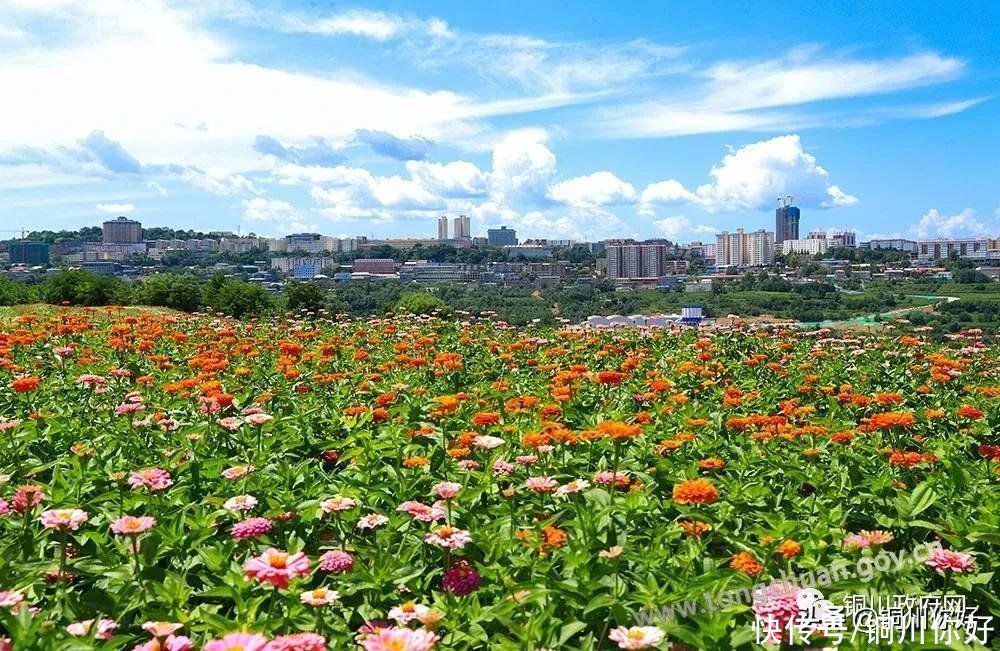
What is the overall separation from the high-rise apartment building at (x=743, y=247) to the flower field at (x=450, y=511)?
433ft

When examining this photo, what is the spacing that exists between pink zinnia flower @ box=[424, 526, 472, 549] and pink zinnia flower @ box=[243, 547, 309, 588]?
656mm

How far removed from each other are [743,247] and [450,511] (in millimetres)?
139733

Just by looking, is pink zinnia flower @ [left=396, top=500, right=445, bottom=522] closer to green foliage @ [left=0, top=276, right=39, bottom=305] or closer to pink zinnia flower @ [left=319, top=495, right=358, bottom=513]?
pink zinnia flower @ [left=319, top=495, right=358, bottom=513]

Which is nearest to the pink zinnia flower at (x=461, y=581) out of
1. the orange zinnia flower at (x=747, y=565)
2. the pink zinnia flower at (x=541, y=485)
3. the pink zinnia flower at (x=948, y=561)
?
the pink zinnia flower at (x=541, y=485)

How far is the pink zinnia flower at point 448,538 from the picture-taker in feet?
8.20

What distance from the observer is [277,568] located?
188 centimetres

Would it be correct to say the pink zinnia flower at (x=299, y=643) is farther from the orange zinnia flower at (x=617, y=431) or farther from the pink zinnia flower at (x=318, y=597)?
the orange zinnia flower at (x=617, y=431)

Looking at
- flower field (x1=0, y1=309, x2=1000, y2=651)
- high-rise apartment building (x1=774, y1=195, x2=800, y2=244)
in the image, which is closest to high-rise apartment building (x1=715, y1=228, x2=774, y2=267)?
high-rise apartment building (x1=774, y1=195, x2=800, y2=244)

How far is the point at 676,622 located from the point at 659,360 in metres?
5.64

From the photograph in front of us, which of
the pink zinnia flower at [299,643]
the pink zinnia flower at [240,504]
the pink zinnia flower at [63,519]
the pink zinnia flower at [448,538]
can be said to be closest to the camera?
the pink zinnia flower at [299,643]

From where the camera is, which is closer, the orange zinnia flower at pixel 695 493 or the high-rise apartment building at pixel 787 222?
the orange zinnia flower at pixel 695 493

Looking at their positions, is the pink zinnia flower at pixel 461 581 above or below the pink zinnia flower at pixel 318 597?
below

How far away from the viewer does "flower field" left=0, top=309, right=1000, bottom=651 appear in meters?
2.28

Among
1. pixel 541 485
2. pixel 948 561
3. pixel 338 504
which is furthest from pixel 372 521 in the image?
pixel 948 561
